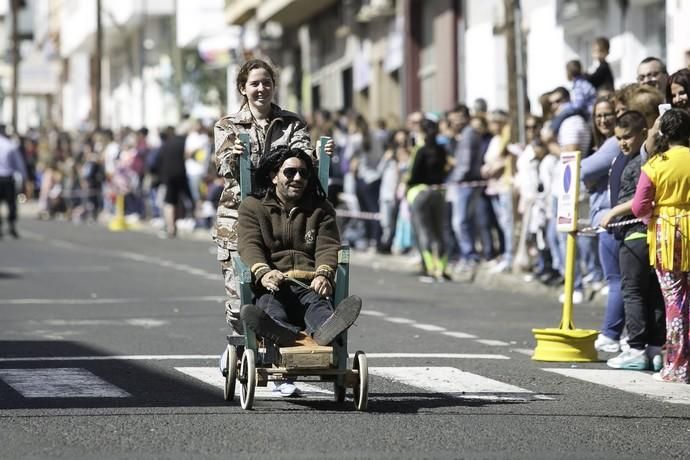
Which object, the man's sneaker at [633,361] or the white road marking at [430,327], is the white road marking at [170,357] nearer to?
the man's sneaker at [633,361]

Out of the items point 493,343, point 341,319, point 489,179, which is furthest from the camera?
point 489,179

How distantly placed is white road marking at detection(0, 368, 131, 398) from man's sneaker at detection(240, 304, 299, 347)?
115cm

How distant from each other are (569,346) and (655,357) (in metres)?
0.68

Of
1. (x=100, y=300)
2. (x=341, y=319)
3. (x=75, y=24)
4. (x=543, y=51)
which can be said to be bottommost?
(x=100, y=300)

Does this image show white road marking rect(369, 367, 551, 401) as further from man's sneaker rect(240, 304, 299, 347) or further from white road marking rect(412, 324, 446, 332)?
white road marking rect(412, 324, 446, 332)

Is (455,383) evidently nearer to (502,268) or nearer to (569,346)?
(569,346)

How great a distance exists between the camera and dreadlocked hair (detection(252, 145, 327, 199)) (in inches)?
409

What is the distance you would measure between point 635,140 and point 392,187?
42.1 feet

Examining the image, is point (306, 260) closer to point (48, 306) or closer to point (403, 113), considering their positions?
point (48, 306)

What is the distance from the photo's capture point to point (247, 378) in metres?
9.98

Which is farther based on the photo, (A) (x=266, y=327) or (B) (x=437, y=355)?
(B) (x=437, y=355)

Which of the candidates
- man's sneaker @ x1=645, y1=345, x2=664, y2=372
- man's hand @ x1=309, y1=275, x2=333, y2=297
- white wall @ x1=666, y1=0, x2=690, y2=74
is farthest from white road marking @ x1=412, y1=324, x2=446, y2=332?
white wall @ x1=666, y1=0, x2=690, y2=74

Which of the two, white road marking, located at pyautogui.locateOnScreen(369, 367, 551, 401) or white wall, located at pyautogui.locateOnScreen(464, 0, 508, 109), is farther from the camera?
white wall, located at pyautogui.locateOnScreen(464, 0, 508, 109)

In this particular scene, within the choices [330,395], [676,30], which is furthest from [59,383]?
[676,30]
